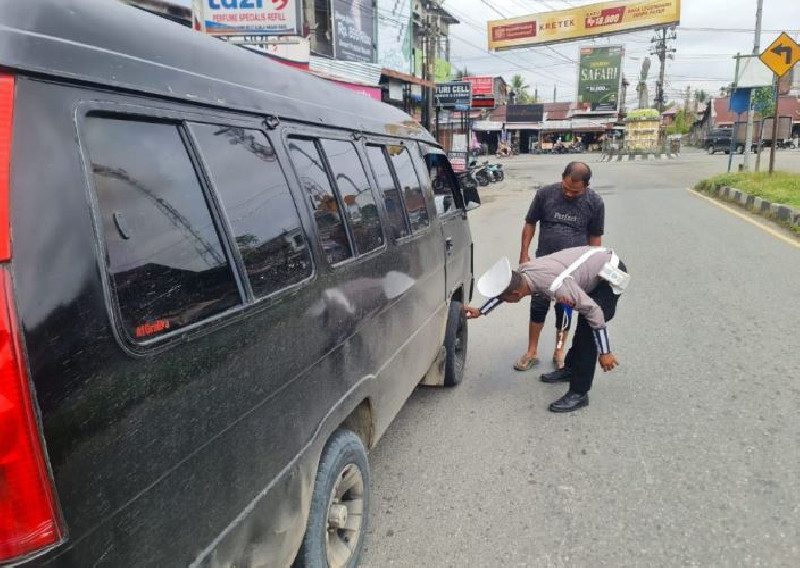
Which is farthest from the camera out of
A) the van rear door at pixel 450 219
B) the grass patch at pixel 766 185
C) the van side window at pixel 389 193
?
the grass patch at pixel 766 185

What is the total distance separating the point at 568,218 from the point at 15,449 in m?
3.98

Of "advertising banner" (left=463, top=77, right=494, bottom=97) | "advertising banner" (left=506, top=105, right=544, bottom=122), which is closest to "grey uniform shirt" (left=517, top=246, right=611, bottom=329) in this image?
"advertising banner" (left=463, top=77, right=494, bottom=97)

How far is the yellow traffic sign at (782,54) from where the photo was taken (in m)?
14.0

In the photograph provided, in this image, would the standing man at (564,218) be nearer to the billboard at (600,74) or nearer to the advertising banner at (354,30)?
the advertising banner at (354,30)

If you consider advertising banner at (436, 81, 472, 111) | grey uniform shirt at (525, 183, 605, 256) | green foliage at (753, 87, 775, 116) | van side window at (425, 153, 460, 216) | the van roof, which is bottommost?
grey uniform shirt at (525, 183, 605, 256)

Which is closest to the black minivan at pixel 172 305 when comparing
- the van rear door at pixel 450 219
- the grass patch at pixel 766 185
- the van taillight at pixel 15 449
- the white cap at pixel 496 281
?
the van taillight at pixel 15 449

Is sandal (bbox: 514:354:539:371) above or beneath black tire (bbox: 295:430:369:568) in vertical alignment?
beneath

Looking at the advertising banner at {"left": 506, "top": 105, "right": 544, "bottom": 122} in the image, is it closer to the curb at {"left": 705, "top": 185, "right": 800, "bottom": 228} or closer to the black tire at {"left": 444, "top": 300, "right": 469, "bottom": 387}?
the curb at {"left": 705, "top": 185, "right": 800, "bottom": 228}

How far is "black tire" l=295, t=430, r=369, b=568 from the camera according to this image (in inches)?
79.8

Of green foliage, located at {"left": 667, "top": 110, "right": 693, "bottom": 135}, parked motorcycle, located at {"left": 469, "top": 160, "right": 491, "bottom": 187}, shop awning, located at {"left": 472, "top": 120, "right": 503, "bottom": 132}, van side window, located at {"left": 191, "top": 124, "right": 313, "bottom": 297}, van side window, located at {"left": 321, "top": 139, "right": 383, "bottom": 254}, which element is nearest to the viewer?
van side window, located at {"left": 191, "top": 124, "right": 313, "bottom": 297}

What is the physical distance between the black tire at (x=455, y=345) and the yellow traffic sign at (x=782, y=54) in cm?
1392

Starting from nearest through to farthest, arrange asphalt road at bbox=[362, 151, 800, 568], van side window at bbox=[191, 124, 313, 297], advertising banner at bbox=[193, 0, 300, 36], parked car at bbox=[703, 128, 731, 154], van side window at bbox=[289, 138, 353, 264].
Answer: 1. van side window at bbox=[191, 124, 313, 297]
2. van side window at bbox=[289, 138, 353, 264]
3. asphalt road at bbox=[362, 151, 800, 568]
4. advertising banner at bbox=[193, 0, 300, 36]
5. parked car at bbox=[703, 128, 731, 154]

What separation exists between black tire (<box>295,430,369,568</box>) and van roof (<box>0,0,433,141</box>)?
4.03 ft

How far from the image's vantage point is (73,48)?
128 centimetres
